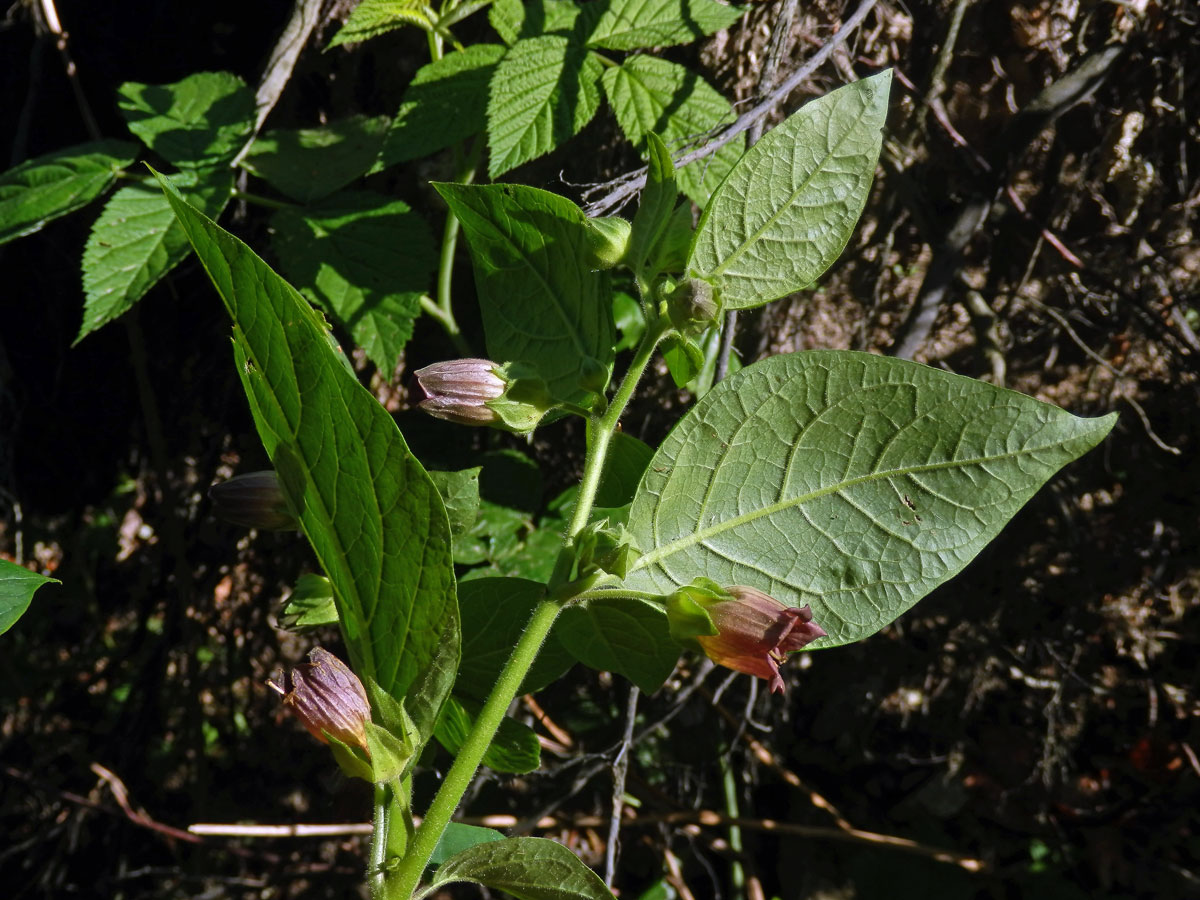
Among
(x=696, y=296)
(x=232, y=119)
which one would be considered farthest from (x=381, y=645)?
(x=232, y=119)

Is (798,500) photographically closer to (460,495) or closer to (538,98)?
(460,495)

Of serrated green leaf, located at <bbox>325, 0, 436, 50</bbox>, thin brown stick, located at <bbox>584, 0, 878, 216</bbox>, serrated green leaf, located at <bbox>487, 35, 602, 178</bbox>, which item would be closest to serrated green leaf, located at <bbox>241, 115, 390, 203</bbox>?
serrated green leaf, located at <bbox>325, 0, 436, 50</bbox>

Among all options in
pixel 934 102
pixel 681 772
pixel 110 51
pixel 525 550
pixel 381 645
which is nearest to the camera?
pixel 381 645

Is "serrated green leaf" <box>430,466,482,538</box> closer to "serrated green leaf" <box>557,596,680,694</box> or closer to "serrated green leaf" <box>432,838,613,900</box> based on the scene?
"serrated green leaf" <box>557,596,680,694</box>

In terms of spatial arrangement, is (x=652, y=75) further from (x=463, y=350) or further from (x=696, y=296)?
(x=696, y=296)

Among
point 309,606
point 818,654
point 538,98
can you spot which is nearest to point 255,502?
point 309,606

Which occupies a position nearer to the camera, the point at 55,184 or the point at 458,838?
the point at 458,838
